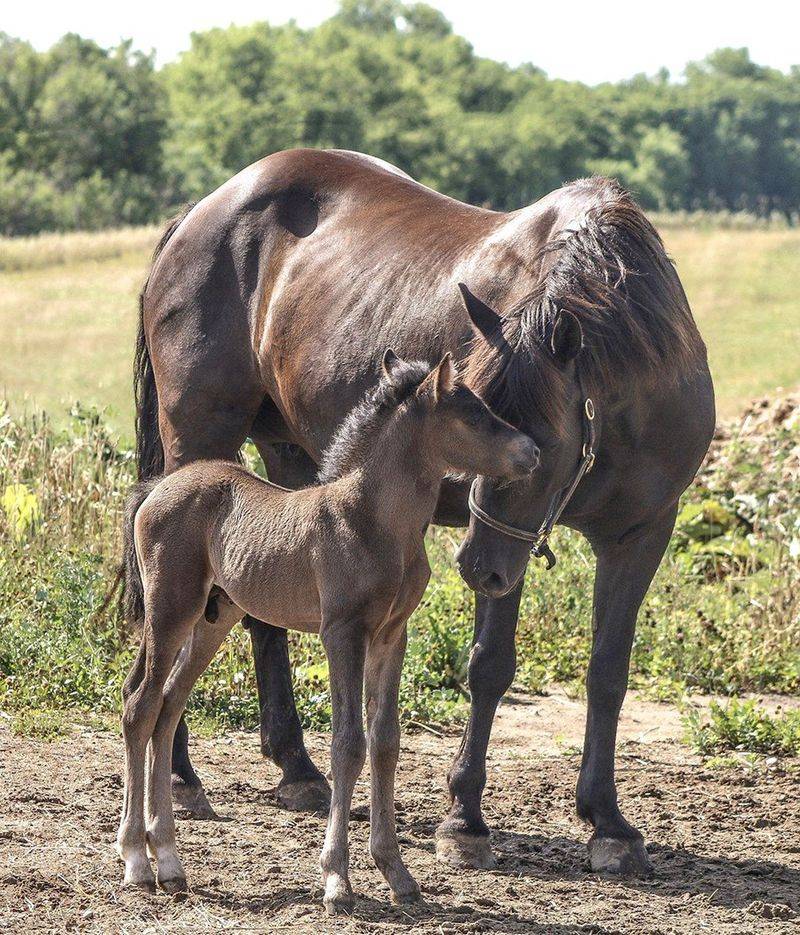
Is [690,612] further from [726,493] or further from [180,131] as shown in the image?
[180,131]

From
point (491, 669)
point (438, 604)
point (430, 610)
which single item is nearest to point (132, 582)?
point (491, 669)

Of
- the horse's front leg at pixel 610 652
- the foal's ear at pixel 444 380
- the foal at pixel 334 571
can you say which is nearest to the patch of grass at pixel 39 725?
the foal at pixel 334 571

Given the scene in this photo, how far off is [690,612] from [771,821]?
250 centimetres

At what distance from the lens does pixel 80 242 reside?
35781 mm

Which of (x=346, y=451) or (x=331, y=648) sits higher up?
(x=346, y=451)

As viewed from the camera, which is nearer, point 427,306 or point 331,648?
point 331,648

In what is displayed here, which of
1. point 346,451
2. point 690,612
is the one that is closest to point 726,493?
point 690,612

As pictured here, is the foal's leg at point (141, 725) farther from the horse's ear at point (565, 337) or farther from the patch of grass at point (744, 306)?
the patch of grass at point (744, 306)

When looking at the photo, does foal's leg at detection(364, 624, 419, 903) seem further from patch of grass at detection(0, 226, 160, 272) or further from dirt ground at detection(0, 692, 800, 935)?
patch of grass at detection(0, 226, 160, 272)

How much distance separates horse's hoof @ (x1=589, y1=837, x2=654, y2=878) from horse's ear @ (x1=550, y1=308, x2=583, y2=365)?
5.50 ft

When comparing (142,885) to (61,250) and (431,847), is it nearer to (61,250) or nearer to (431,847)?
(431,847)

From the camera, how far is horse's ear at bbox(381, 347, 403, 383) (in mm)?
3557

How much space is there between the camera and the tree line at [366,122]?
6656 cm

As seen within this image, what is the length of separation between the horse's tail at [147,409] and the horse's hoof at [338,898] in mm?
2535
